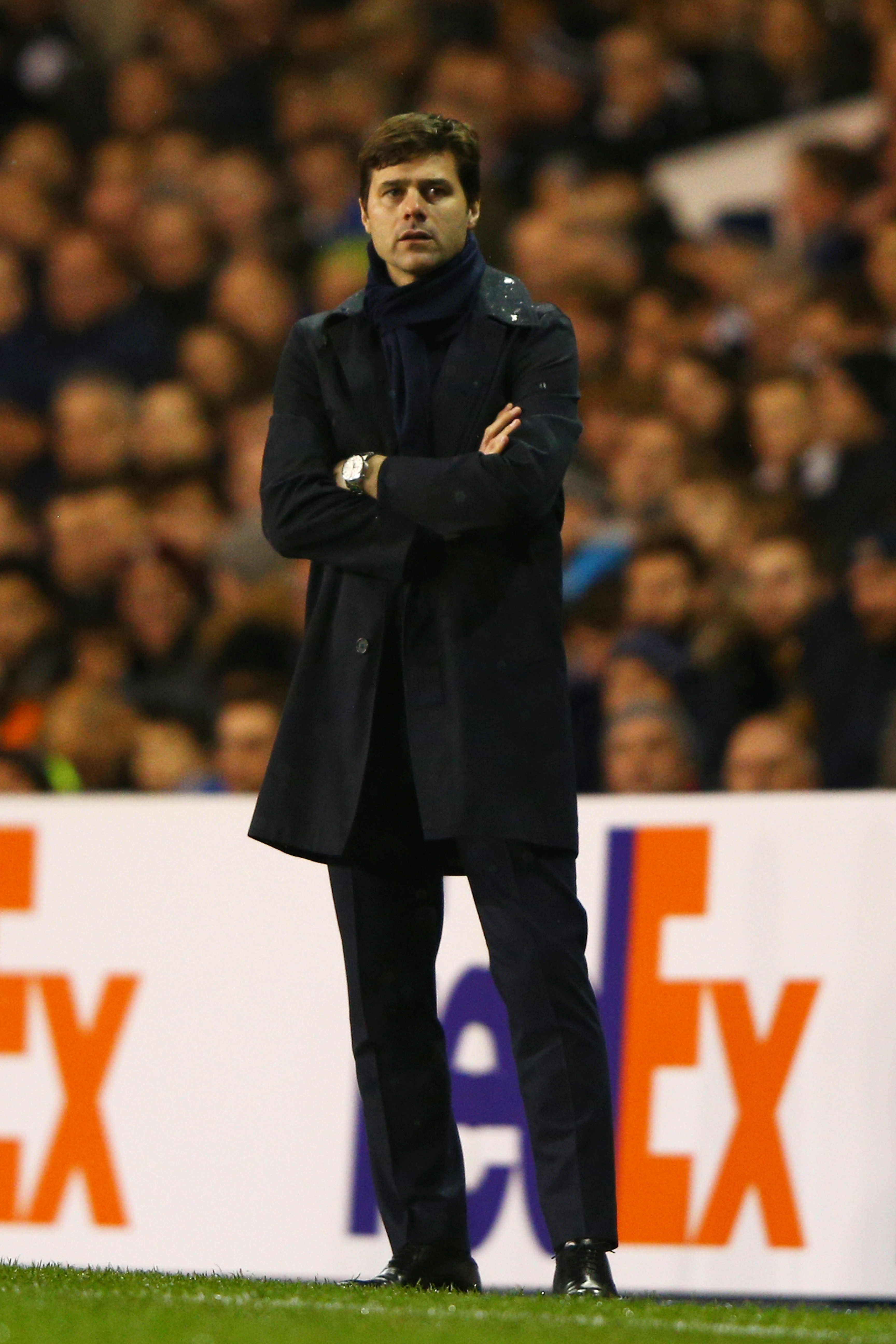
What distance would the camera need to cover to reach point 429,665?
136 inches

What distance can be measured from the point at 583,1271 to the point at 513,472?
1.21 metres

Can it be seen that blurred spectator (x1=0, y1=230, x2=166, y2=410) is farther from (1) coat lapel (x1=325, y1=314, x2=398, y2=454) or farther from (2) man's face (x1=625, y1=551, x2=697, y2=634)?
(1) coat lapel (x1=325, y1=314, x2=398, y2=454)

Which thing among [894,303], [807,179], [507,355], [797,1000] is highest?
[807,179]

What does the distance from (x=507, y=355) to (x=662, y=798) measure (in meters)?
1.31

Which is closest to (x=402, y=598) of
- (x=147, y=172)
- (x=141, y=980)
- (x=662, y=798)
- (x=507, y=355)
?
(x=507, y=355)

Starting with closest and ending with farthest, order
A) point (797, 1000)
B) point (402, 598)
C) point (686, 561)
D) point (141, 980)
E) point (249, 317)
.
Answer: point (402, 598)
point (797, 1000)
point (141, 980)
point (686, 561)
point (249, 317)

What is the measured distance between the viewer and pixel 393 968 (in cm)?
358

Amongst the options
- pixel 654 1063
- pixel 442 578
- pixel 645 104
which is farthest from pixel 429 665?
pixel 645 104

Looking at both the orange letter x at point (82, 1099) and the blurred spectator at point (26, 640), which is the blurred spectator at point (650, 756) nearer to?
the orange letter x at point (82, 1099)

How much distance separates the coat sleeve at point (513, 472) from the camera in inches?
133

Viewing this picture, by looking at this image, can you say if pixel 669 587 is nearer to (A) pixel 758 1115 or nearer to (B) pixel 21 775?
(B) pixel 21 775

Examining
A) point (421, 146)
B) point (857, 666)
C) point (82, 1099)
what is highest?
point (421, 146)

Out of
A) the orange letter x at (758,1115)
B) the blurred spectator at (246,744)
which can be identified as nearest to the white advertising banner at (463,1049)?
the orange letter x at (758,1115)

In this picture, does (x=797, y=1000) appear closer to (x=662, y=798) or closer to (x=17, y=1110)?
(x=662, y=798)
